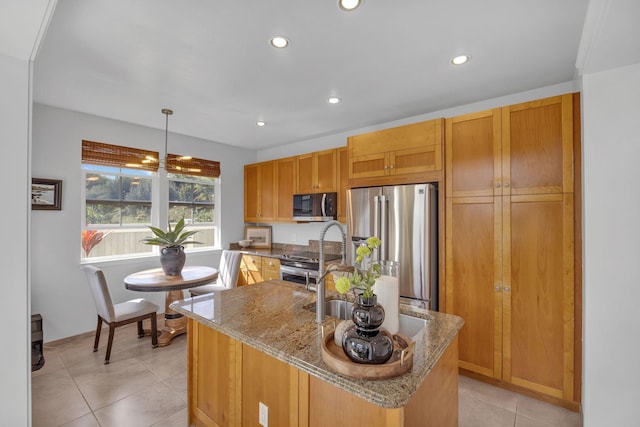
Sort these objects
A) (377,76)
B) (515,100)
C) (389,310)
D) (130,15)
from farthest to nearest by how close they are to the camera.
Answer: (515,100), (377,76), (130,15), (389,310)

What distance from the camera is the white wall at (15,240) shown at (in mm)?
1346

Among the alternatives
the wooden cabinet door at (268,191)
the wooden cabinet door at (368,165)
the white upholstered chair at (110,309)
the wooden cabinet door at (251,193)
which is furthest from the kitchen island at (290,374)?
the wooden cabinet door at (251,193)

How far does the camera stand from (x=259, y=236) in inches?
195

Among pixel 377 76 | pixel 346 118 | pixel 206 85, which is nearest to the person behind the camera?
pixel 377 76

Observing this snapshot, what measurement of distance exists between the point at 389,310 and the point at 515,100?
263cm

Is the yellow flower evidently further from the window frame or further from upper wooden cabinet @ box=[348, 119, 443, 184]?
the window frame

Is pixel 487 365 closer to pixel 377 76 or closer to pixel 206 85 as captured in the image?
pixel 377 76

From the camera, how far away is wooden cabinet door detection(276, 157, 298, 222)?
14.0 feet

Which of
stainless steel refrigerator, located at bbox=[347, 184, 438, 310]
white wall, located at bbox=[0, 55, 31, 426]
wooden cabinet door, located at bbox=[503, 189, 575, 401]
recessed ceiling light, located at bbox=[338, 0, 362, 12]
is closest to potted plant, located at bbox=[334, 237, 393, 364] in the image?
recessed ceiling light, located at bbox=[338, 0, 362, 12]

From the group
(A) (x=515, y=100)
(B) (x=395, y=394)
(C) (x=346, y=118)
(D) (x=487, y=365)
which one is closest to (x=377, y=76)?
(C) (x=346, y=118)

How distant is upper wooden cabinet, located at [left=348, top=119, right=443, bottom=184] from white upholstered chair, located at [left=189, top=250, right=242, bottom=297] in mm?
1789

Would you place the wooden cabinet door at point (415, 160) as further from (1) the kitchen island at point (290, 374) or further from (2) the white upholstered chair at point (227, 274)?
(2) the white upholstered chair at point (227, 274)

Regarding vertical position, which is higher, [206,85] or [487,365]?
[206,85]

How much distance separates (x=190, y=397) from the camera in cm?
187
